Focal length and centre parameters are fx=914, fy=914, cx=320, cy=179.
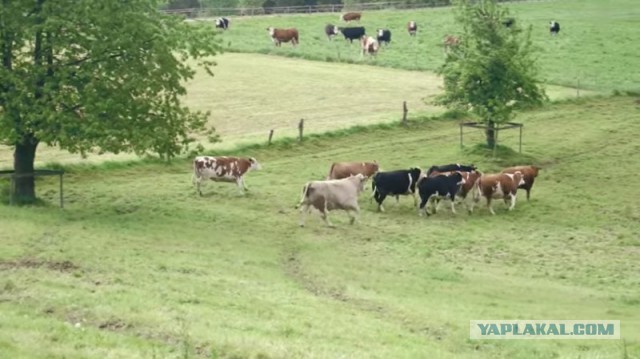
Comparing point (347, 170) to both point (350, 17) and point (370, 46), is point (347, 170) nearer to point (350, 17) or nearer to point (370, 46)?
point (370, 46)

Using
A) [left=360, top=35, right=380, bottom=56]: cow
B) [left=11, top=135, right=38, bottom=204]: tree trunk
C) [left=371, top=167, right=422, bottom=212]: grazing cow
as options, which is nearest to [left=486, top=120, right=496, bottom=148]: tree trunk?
[left=371, top=167, right=422, bottom=212]: grazing cow

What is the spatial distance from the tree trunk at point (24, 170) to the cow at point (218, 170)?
4.43 m

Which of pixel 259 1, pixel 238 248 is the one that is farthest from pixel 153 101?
pixel 259 1

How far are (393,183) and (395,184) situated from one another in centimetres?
6

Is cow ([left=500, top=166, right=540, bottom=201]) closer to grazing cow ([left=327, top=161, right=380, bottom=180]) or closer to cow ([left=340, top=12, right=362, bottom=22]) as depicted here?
grazing cow ([left=327, top=161, right=380, bottom=180])

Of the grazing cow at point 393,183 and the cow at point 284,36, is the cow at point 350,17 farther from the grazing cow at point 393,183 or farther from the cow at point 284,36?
the grazing cow at point 393,183

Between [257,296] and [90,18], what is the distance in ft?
33.8

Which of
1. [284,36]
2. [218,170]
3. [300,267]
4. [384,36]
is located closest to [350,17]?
[384,36]

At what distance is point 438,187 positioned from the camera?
79.2ft

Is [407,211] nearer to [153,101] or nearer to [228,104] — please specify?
[153,101]

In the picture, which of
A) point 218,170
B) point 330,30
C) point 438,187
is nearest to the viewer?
point 438,187

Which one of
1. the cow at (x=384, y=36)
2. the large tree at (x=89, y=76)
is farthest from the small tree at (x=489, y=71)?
the cow at (x=384, y=36)

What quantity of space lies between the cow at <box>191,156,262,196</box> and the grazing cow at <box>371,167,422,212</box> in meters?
3.94

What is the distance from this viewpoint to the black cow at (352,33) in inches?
2500
